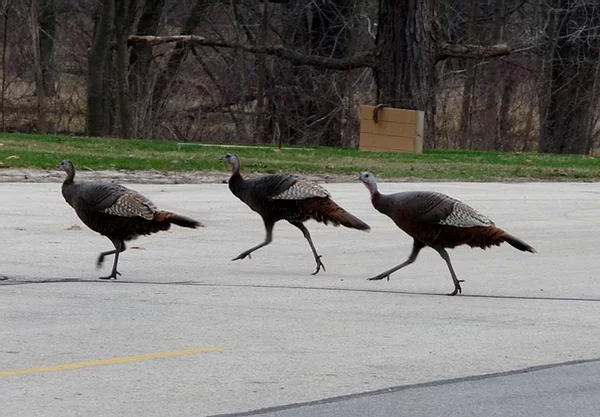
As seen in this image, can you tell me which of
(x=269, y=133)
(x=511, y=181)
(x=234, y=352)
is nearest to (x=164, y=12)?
(x=269, y=133)

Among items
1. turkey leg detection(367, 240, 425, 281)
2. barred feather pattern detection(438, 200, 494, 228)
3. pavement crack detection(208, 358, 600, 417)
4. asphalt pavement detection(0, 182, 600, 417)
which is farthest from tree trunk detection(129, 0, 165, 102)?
pavement crack detection(208, 358, 600, 417)

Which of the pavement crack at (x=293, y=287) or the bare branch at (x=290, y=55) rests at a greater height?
the bare branch at (x=290, y=55)

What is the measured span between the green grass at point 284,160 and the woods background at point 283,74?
21.3 feet

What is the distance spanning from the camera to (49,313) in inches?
337

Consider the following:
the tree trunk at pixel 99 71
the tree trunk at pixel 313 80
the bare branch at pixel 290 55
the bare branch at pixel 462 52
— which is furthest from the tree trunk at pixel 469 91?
the tree trunk at pixel 99 71

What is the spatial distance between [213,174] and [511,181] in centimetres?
461

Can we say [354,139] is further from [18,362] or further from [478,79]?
[18,362]

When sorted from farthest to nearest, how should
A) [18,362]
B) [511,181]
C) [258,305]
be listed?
[511,181] → [258,305] → [18,362]

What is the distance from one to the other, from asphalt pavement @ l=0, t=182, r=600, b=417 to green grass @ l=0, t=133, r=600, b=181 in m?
5.63

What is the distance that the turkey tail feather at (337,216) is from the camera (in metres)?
10.6

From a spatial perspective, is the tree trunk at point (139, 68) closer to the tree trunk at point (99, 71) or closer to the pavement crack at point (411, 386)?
the tree trunk at point (99, 71)

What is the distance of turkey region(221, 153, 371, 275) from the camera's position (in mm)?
10695

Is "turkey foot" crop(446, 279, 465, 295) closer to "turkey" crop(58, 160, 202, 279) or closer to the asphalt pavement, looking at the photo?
the asphalt pavement

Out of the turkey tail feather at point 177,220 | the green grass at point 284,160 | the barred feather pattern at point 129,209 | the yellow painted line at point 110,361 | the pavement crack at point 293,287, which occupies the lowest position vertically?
the green grass at point 284,160
